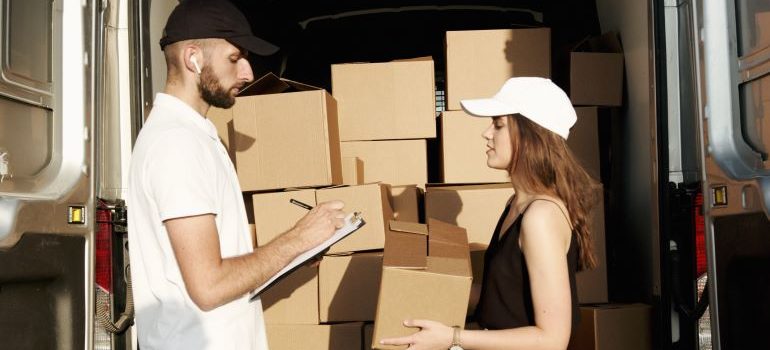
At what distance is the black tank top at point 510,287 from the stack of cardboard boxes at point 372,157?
89cm

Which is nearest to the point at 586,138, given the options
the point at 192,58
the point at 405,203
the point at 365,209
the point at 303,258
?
the point at 405,203

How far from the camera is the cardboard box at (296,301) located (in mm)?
3414

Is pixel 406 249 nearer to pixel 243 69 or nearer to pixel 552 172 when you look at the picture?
pixel 552 172

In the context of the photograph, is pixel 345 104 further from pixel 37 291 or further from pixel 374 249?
pixel 37 291

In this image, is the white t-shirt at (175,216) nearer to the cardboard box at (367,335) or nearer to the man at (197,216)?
the man at (197,216)

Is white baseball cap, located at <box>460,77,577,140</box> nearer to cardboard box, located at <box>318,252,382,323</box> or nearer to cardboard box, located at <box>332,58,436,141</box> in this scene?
cardboard box, located at <box>318,252,382,323</box>

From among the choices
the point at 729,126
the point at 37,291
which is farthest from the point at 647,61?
the point at 37,291

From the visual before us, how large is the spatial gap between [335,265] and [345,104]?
0.67 m

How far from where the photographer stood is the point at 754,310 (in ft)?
7.33

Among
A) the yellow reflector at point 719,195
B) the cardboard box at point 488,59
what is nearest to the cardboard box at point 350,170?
the cardboard box at point 488,59

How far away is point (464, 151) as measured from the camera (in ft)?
12.0

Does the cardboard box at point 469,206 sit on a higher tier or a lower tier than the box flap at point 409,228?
higher

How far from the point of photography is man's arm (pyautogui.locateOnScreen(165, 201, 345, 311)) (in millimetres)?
2010

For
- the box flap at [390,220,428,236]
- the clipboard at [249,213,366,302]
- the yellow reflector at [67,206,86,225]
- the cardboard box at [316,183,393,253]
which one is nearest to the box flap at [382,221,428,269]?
the box flap at [390,220,428,236]
